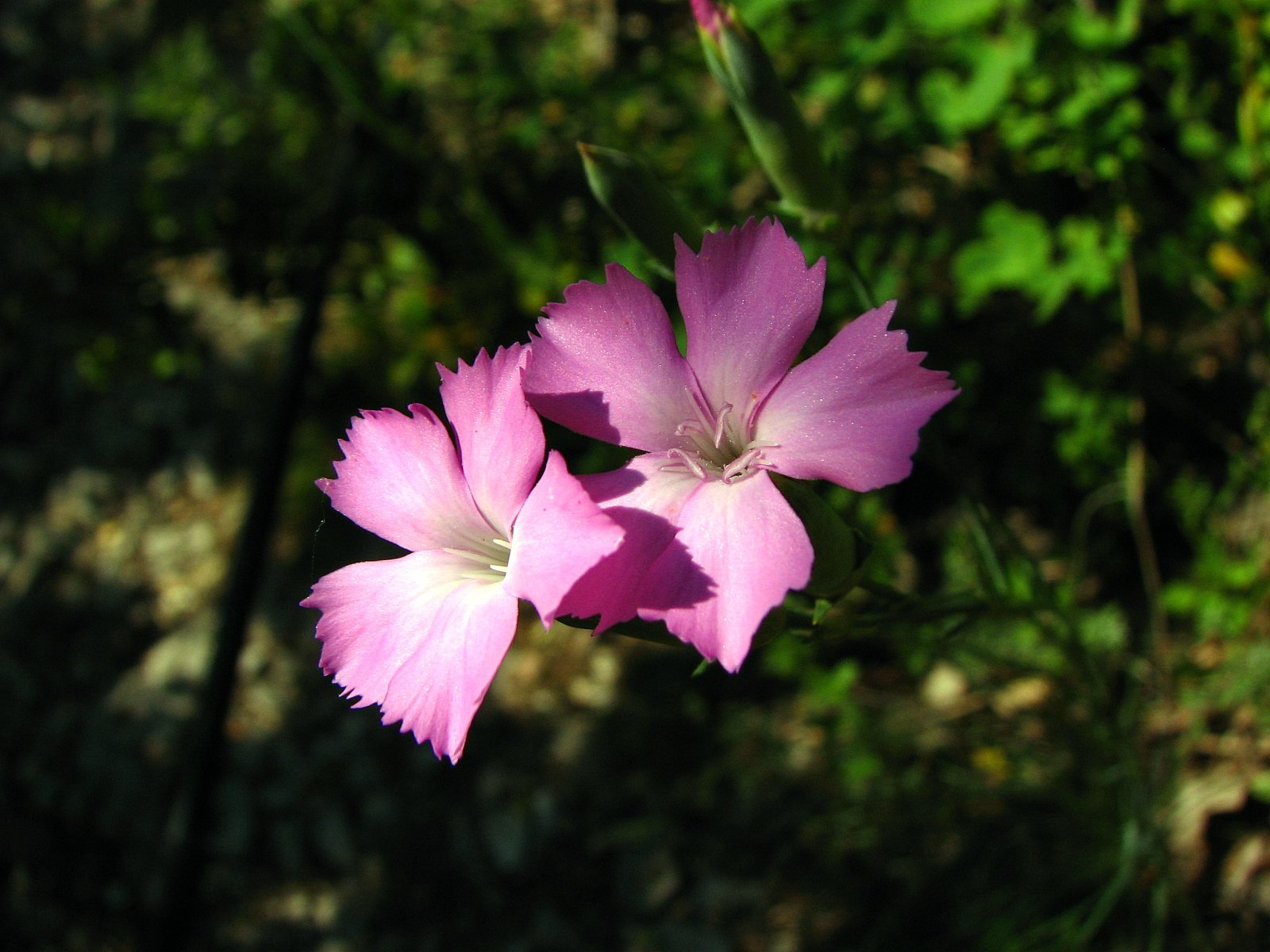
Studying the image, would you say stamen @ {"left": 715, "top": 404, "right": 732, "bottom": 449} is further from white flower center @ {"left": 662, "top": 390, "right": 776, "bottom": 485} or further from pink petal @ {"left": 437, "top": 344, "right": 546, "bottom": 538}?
pink petal @ {"left": 437, "top": 344, "right": 546, "bottom": 538}

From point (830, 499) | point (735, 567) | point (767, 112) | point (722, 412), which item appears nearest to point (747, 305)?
point (722, 412)

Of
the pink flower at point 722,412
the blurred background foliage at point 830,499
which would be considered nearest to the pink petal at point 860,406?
the pink flower at point 722,412

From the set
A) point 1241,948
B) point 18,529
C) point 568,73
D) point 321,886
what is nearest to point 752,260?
point 568,73

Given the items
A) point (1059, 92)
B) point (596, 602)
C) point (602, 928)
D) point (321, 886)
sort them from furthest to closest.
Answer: point (321, 886)
point (602, 928)
point (1059, 92)
point (596, 602)

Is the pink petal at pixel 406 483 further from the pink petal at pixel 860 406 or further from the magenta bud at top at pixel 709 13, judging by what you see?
the magenta bud at top at pixel 709 13

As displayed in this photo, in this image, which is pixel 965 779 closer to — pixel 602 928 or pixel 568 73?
pixel 602 928

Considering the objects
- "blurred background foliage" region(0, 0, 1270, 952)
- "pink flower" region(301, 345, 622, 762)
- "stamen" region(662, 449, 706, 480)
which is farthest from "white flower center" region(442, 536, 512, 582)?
"blurred background foliage" region(0, 0, 1270, 952)

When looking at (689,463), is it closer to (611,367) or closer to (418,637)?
(611,367)
